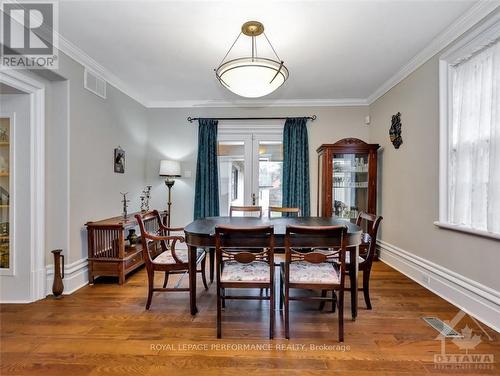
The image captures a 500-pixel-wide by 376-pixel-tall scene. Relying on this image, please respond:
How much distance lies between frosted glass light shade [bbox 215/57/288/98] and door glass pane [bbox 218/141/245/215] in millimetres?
2395

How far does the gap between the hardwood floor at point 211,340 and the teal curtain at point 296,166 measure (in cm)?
210

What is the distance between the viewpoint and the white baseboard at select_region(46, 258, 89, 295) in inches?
110

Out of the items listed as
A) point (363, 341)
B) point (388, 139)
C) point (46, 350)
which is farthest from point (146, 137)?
point (363, 341)

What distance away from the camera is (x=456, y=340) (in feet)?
6.59

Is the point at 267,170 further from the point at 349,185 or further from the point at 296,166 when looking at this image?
the point at 349,185

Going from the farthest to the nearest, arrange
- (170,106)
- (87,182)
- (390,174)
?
1. (170,106)
2. (390,174)
3. (87,182)

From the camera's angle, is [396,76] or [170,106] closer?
[396,76]

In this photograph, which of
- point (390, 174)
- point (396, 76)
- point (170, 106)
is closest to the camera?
point (396, 76)

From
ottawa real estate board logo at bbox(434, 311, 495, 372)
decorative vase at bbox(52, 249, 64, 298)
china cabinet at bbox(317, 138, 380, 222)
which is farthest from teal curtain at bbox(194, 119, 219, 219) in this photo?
ottawa real estate board logo at bbox(434, 311, 495, 372)

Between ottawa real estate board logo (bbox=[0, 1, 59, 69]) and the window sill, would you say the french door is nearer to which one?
the window sill

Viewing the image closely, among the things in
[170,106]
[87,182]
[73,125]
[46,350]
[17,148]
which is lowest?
[46,350]

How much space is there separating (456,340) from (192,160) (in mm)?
4097

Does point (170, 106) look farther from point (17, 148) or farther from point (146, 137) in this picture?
point (17, 148)

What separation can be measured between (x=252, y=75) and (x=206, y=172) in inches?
104
